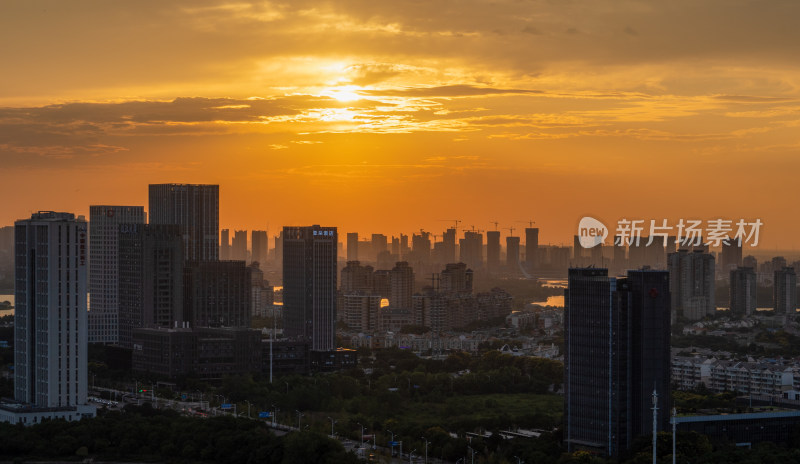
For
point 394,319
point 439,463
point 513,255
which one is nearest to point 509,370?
point 439,463

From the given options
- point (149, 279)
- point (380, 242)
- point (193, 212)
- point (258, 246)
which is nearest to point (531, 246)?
point (380, 242)

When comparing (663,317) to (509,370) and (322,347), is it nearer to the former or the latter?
(509,370)

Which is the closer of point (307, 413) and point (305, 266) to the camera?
point (307, 413)

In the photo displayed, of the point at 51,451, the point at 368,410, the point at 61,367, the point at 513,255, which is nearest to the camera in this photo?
the point at 51,451

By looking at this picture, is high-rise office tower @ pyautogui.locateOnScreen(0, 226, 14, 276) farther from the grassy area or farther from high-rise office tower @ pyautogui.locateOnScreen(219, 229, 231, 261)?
the grassy area

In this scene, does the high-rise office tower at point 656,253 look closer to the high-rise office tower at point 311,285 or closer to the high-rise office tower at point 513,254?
the high-rise office tower at point 311,285

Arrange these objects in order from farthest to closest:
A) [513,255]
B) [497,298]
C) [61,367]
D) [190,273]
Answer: [513,255], [497,298], [190,273], [61,367]

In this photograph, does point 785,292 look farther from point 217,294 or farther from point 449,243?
point 449,243
